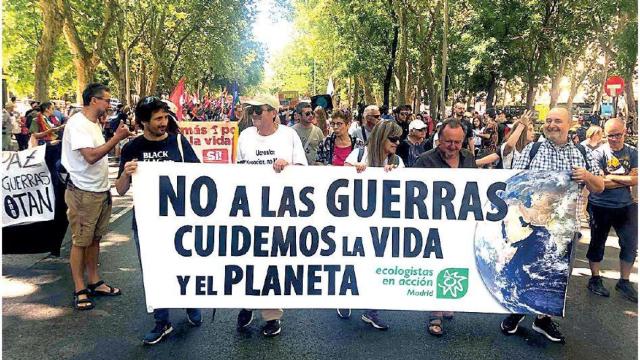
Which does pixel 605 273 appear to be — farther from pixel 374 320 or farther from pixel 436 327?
pixel 374 320

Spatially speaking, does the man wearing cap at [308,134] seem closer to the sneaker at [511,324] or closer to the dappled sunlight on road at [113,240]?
the dappled sunlight on road at [113,240]

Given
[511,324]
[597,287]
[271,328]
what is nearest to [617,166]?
[597,287]

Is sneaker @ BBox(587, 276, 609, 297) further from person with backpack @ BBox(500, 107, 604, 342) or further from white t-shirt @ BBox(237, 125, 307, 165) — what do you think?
white t-shirt @ BBox(237, 125, 307, 165)

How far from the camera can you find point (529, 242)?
4172 mm

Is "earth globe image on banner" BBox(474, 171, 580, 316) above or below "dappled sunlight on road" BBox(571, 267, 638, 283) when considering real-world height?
above

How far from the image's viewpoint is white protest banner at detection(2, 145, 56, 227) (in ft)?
19.5

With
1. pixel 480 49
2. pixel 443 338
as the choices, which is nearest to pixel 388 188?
pixel 443 338

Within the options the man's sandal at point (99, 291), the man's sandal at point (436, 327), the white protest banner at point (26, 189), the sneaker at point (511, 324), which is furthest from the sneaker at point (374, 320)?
the white protest banner at point (26, 189)

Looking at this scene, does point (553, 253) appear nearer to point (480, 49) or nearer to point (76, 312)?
point (76, 312)

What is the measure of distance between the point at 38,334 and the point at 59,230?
76.9 inches

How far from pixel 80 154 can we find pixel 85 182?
241 millimetres

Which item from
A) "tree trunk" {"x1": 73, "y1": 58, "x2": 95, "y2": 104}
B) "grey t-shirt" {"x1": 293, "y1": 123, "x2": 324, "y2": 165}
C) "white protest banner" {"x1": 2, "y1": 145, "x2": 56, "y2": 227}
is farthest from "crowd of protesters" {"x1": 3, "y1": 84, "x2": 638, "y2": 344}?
"tree trunk" {"x1": 73, "y1": 58, "x2": 95, "y2": 104}

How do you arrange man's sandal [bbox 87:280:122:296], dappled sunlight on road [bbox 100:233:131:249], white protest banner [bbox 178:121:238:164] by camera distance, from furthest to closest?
white protest banner [bbox 178:121:238:164] < dappled sunlight on road [bbox 100:233:131:249] < man's sandal [bbox 87:280:122:296]

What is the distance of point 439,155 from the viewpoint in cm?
451
